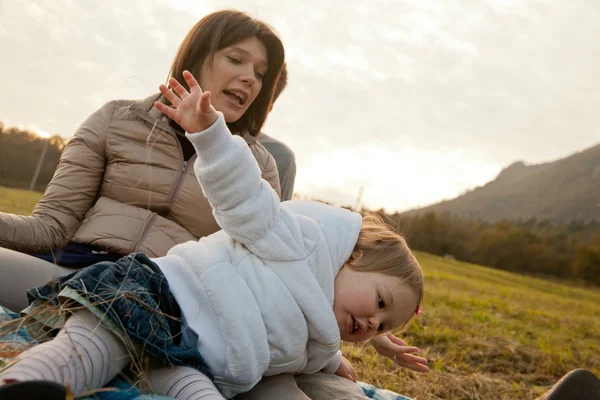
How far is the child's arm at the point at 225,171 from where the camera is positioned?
1.77 m

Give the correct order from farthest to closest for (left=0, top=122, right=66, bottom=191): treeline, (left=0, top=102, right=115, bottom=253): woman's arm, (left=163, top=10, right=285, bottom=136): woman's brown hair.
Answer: (left=0, top=122, right=66, bottom=191): treeline < (left=163, top=10, right=285, bottom=136): woman's brown hair < (left=0, top=102, right=115, bottom=253): woman's arm

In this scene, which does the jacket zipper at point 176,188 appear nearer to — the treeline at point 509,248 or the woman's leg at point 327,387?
the woman's leg at point 327,387

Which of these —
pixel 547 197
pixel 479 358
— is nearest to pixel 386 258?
pixel 479 358

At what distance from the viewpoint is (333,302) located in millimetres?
2021

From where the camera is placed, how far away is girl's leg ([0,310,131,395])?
1.26 m

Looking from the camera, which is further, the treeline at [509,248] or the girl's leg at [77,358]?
the treeline at [509,248]

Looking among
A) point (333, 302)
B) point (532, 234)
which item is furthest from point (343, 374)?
point (532, 234)

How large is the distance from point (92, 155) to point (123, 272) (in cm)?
131

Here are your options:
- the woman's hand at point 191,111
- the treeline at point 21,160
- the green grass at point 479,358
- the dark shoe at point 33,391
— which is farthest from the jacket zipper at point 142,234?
the treeline at point 21,160

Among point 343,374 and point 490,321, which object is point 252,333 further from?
point 490,321

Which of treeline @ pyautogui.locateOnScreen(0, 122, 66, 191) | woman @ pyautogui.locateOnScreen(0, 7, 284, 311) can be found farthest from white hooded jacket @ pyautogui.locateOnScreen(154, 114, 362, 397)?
treeline @ pyautogui.locateOnScreen(0, 122, 66, 191)

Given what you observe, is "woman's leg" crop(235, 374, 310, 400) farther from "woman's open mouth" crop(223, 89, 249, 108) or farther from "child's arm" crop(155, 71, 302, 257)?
"woman's open mouth" crop(223, 89, 249, 108)

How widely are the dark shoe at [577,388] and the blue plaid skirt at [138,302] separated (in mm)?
1617

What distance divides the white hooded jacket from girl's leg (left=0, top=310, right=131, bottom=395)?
0.31 metres
